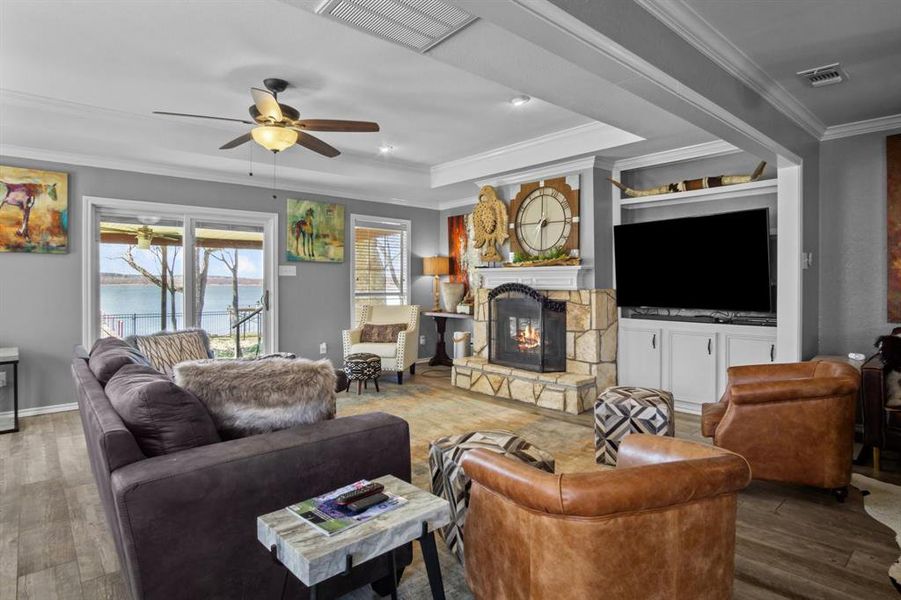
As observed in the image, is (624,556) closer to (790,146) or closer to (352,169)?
(790,146)

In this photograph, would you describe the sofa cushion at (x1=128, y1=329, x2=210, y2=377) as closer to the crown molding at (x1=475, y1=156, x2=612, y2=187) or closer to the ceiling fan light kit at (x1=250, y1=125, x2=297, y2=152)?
the ceiling fan light kit at (x1=250, y1=125, x2=297, y2=152)

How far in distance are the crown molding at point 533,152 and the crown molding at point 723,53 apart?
1.07m

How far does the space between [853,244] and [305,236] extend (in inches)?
217

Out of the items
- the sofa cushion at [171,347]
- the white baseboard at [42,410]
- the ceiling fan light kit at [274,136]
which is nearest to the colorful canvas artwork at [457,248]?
the sofa cushion at [171,347]

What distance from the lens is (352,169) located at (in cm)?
563

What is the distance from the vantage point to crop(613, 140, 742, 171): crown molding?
445 cm

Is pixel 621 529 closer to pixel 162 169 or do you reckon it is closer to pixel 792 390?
pixel 792 390

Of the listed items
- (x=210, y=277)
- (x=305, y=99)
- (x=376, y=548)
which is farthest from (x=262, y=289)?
(x=376, y=548)

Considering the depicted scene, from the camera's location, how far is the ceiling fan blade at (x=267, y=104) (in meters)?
2.96

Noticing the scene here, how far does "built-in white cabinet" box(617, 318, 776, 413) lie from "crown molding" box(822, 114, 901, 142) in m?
1.66

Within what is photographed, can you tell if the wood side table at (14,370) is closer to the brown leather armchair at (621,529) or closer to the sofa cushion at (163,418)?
the sofa cushion at (163,418)

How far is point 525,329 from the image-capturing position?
5418 mm

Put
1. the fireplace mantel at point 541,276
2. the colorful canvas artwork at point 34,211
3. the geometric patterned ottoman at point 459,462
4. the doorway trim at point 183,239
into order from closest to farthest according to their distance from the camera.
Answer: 1. the geometric patterned ottoman at point 459,462
2. the colorful canvas artwork at point 34,211
3. the doorway trim at point 183,239
4. the fireplace mantel at point 541,276

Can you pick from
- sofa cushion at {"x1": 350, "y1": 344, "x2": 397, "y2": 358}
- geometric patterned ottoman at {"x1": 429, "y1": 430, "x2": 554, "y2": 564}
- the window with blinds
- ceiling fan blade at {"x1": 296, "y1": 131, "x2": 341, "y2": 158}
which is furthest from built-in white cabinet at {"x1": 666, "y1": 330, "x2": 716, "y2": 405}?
the window with blinds
